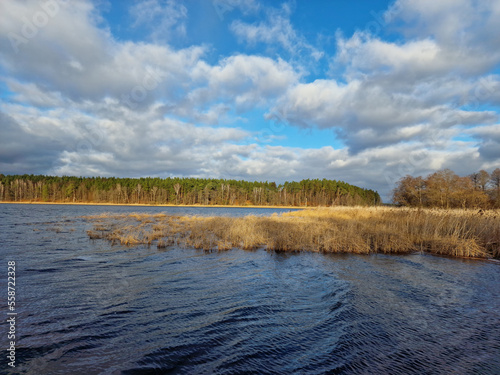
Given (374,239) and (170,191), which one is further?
(170,191)

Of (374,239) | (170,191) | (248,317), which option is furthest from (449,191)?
(170,191)

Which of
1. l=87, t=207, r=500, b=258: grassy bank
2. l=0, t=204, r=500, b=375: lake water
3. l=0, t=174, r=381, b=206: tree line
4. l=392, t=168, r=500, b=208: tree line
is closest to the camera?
l=0, t=204, r=500, b=375: lake water

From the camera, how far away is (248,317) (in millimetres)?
8078

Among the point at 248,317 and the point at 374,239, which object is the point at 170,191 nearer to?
the point at 374,239

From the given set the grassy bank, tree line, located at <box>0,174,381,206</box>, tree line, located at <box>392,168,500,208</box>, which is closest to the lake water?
the grassy bank

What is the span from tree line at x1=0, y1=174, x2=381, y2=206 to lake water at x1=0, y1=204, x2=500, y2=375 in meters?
111

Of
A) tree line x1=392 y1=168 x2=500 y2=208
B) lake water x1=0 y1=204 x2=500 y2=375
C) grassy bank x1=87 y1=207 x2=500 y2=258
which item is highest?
tree line x1=392 y1=168 x2=500 y2=208

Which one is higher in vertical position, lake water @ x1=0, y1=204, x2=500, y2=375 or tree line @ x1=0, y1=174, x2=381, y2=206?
tree line @ x1=0, y1=174, x2=381, y2=206

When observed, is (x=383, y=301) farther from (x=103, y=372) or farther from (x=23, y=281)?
(x=23, y=281)

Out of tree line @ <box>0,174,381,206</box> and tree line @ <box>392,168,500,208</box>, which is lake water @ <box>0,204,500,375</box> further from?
tree line @ <box>0,174,381,206</box>

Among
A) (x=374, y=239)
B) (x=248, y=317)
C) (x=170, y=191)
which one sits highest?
(x=170, y=191)

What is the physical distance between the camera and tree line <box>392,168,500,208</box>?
40375mm

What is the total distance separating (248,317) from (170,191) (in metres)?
129

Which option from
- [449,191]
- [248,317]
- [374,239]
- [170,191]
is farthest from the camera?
[170,191]
